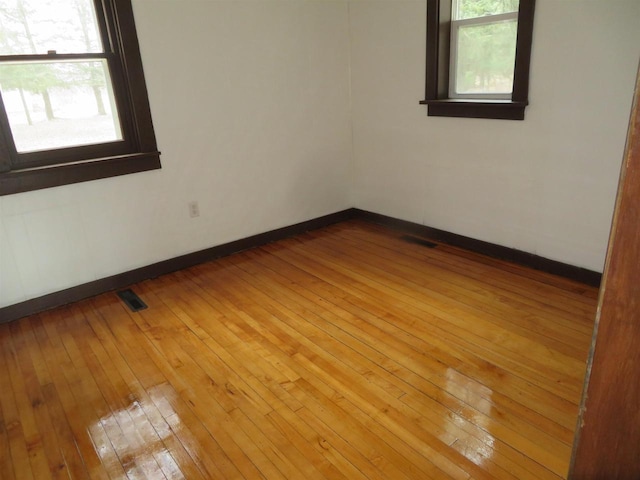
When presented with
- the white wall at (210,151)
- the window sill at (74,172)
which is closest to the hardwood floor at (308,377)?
the white wall at (210,151)

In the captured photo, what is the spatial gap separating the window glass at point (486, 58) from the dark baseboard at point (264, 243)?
1.09m

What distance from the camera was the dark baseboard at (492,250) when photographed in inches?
112

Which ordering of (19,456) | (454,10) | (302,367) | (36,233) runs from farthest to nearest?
1. (454,10)
2. (36,233)
3. (302,367)
4. (19,456)

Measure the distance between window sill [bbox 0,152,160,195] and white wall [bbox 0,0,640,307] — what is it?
60mm

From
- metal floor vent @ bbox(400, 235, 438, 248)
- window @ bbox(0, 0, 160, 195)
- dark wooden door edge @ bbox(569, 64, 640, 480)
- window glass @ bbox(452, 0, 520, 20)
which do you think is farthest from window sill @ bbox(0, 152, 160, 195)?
dark wooden door edge @ bbox(569, 64, 640, 480)

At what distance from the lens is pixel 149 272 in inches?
127

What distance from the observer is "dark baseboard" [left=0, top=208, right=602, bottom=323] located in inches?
111

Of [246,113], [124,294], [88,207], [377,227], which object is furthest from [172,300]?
[377,227]

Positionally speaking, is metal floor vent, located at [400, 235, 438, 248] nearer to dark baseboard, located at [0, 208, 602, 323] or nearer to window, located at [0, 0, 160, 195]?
dark baseboard, located at [0, 208, 602, 323]

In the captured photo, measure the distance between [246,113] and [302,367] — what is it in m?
2.07

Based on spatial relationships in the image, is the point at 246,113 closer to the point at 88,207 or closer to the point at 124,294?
the point at 88,207

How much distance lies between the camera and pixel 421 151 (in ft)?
11.7

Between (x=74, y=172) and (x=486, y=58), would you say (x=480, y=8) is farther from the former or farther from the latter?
(x=74, y=172)

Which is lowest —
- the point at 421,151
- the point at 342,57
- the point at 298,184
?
the point at 298,184
